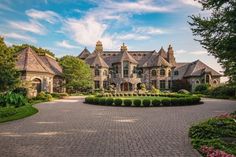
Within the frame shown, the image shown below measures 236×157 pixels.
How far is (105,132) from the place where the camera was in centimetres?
1183

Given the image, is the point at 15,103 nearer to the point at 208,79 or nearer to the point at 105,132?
the point at 105,132

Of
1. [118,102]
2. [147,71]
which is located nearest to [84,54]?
[147,71]

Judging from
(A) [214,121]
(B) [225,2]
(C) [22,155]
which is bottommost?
(C) [22,155]

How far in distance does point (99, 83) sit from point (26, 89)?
30272 mm

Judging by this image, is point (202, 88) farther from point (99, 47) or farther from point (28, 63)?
point (99, 47)

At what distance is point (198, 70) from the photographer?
58.5 m

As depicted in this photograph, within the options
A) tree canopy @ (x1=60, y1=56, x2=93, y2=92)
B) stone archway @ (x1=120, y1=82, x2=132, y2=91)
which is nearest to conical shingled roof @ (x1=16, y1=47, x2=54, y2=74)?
tree canopy @ (x1=60, y1=56, x2=93, y2=92)

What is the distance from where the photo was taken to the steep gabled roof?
2239 inches

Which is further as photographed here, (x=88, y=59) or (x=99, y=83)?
(x=88, y=59)

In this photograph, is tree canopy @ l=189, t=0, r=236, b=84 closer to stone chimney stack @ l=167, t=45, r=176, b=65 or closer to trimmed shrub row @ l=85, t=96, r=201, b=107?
trimmed shrub row @ l=85, t=96, r=201, b=107

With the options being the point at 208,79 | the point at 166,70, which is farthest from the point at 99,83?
the point at 208,79

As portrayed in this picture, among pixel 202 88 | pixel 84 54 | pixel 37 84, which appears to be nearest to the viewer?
pixel 37 84

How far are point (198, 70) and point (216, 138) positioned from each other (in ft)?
170

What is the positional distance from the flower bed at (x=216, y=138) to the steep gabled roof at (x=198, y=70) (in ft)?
159
